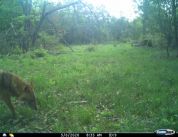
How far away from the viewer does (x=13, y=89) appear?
24.1ft

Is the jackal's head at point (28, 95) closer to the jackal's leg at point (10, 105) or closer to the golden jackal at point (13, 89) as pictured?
the golden jackal at point (13, 89)

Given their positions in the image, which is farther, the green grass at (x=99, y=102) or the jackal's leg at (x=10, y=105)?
the jackal's leg at (x=10, y=105)

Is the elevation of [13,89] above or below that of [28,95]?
above

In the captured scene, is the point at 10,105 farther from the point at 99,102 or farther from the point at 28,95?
the point at 99,102

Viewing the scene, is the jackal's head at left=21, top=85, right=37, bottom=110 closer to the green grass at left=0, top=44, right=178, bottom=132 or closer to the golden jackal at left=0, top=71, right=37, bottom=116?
the golden jackal at left=0, top=71, right=37, bottom=116

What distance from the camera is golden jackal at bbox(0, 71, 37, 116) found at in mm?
7273

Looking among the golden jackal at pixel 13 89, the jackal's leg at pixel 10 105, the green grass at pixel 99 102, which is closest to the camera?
the green grass at pixel 99 102

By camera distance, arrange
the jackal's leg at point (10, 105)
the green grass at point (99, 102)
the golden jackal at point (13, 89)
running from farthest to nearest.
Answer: the jackal's leg at point (10, 105)
the golden jackal at point (13, 89)
the green grass at point (99, 102)

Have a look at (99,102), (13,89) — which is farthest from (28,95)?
(99,102)

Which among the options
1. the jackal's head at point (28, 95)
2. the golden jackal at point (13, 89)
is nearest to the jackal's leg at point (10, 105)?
the golden jackal at point (13, 89)

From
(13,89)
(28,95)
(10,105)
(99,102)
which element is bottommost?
(99,102)

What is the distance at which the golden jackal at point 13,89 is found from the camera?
7273 millimetres

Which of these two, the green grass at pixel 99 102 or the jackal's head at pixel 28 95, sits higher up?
the jackal's head at pixel 28 95

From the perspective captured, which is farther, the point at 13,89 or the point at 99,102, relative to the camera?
the point at 99,102
